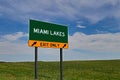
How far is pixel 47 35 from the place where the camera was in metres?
16.3

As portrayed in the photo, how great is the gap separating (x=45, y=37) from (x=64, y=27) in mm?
1841

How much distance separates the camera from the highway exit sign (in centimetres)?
1520

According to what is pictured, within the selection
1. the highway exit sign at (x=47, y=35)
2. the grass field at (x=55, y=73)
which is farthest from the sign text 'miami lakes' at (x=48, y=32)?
the grass field at (x=55, y=73)

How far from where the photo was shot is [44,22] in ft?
52.5

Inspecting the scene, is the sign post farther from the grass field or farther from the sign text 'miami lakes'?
the grass field

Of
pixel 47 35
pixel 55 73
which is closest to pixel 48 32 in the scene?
pixel 47 35

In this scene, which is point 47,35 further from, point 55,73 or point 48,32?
point 55,73

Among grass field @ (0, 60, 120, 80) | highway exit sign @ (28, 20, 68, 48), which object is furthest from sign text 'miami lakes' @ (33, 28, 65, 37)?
grass field @ (0, 60, 120, 80)

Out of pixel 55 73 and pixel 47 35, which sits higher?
pixel 47 35

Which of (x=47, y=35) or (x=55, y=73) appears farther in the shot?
(x=55, y=73)

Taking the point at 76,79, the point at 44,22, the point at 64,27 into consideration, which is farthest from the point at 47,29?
the point at 76,79

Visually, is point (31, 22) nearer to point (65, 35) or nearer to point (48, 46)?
point (48, 46)

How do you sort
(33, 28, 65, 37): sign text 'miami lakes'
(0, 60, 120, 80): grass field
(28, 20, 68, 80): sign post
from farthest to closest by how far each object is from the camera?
1. (0, 60, 120, 80): grass field
2. (33, 28, 65, 37): sign text 'miami lakes'
3. (28, 20, 68, 80): sign post

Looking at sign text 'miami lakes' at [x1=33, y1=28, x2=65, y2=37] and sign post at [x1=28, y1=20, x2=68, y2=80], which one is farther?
sign text 'miami lakes' at [x1=33, y1=28, x2=65, y2=37]
